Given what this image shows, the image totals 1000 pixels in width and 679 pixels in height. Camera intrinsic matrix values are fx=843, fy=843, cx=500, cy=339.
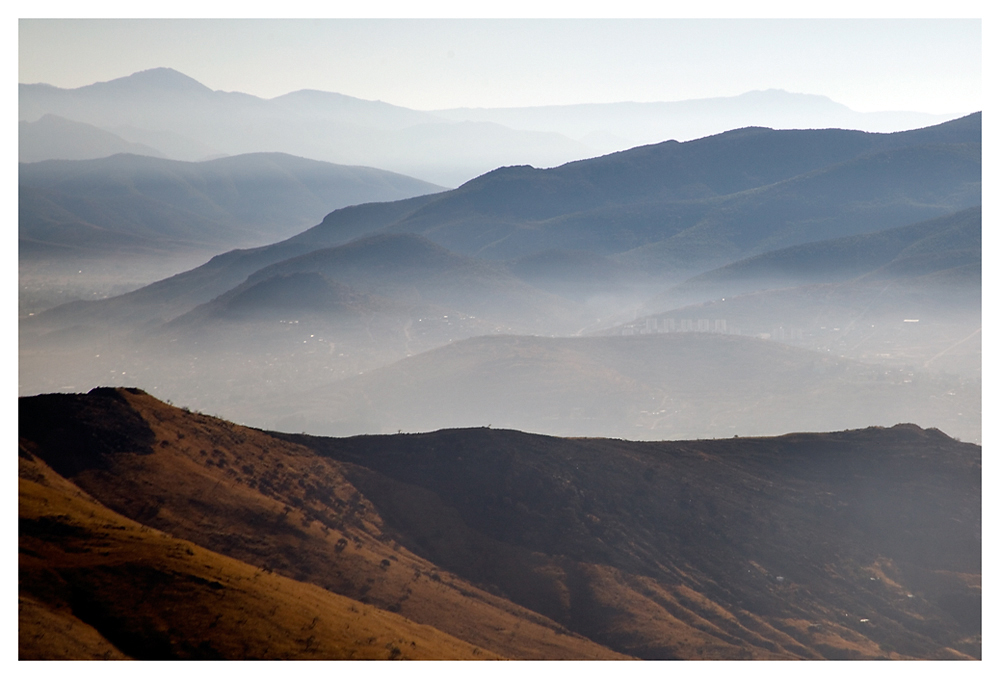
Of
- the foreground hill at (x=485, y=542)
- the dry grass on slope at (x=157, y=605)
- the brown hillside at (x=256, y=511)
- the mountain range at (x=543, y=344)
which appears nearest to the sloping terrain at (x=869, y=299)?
the mountain range at (x=543, y=344)

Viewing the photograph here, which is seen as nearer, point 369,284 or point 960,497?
point 960,497

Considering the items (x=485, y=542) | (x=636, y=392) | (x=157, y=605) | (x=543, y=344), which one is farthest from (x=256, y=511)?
(x=543, y=344)

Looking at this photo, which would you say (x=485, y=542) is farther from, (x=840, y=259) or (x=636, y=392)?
(x=840, y=259)

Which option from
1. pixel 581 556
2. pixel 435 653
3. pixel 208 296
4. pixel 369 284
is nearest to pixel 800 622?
pixel 581 556

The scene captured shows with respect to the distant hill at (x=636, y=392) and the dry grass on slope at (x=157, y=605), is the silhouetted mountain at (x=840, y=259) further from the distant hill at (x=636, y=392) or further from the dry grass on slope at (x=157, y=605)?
the dry grass on slope at (x=157, y=605)

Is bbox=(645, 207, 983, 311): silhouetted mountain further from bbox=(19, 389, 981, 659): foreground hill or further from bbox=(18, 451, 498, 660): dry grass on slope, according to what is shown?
bbox=(18, 451, 498, 660): dry grass on slope

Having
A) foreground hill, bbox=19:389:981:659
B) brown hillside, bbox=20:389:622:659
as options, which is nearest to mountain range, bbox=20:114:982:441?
foreground hill, bbox=19:389:981:659

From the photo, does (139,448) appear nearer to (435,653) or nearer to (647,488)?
(435,653)
